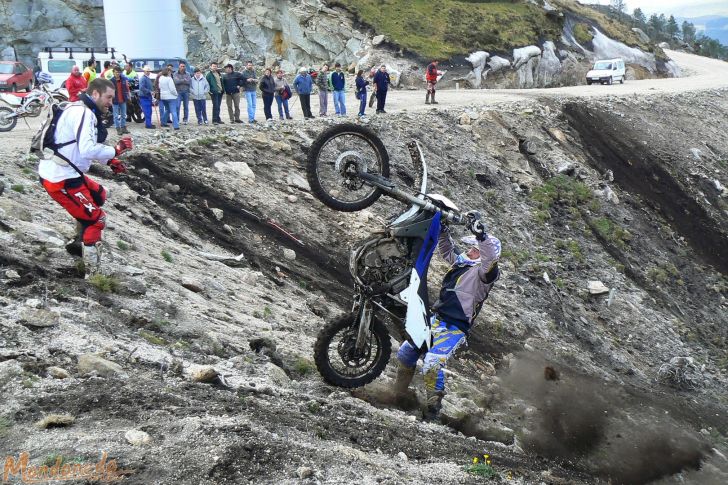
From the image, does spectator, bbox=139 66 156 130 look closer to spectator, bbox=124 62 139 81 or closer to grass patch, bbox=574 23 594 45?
spectator, bbox=124 62 139 81

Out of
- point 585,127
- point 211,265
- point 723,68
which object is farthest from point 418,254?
point 723,68

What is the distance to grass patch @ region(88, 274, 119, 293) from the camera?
7.52 metres

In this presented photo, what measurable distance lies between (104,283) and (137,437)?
10.2 feet

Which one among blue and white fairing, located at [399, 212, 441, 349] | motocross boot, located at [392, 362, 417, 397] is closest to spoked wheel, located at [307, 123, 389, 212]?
blue and white fairing, located at [399, 212, 441, 349]

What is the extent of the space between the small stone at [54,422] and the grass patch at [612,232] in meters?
16.6

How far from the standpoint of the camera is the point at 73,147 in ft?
23.7

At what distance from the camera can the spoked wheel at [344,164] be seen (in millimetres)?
7523

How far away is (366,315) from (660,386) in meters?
8.29

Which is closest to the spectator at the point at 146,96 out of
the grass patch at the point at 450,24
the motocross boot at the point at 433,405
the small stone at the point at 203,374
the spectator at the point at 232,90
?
the spectator at the point at 232,90

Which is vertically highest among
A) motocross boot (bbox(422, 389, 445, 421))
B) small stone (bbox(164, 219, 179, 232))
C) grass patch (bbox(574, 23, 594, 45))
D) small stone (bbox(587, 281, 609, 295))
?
grass patch (bbox(574, 23, 594, 45))

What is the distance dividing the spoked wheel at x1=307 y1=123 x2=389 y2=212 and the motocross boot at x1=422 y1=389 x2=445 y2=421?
7.72ft

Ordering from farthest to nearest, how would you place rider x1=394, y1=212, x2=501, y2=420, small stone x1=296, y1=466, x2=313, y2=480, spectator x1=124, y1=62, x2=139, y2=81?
spectator x1=124, y1=62, x2=139, y2=81 → rider x1=394, y1=212, x2=501, y2=420 → small stone x1=296, y1=466, x2=313, y2=480

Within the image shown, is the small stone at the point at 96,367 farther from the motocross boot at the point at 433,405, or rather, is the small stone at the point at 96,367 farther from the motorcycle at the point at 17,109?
the motorcycle at the point at 17,109

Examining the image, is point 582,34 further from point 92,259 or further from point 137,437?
point 137,437
